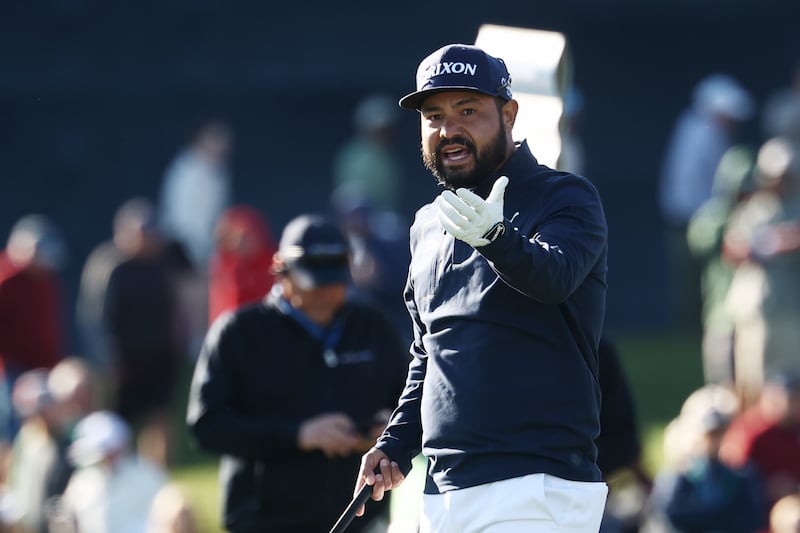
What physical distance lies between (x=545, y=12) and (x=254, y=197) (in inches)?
117

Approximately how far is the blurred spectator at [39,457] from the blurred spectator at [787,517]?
156 inches

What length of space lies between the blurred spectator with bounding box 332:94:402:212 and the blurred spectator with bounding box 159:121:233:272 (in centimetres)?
101

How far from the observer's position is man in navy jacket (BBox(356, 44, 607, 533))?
425 cm

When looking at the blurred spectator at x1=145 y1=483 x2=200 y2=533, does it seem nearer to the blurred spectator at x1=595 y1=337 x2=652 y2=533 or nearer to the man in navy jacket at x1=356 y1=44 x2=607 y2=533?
the blurred spectator at x1=595 y1=337 x2=652 y2=533

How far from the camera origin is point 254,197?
606 inches

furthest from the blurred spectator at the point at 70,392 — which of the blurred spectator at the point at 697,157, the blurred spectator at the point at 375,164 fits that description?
the blurred spectator at the point at 697,157

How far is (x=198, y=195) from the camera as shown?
1431 cm

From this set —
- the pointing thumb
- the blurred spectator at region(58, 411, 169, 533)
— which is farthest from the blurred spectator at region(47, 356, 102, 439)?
the pointing thumb

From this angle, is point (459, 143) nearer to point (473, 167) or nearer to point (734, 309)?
point (473, 167)

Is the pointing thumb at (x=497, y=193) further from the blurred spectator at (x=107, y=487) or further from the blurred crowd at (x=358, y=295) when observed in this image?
the blurred spectator at (x=107, y=487)

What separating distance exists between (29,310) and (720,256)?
15.4ft

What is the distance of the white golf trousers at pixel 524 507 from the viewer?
4242 mm

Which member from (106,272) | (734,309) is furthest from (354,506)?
(106,272)

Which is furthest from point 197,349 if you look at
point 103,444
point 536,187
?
point 536,187
